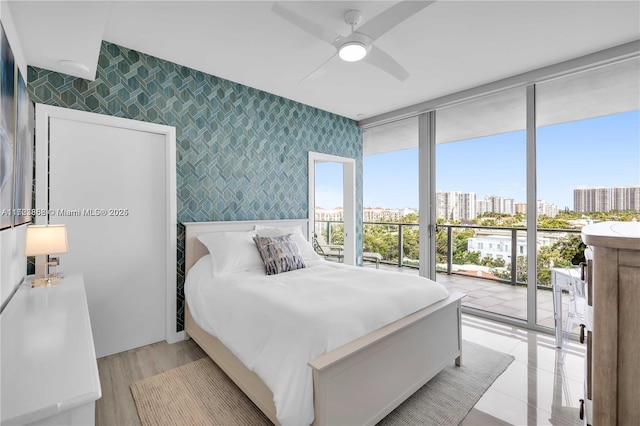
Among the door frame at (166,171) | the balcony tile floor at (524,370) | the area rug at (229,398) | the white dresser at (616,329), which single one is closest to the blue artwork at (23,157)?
the door frame at (166,171)

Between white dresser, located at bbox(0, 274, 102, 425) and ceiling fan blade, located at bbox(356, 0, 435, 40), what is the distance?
2169mm

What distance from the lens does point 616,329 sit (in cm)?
92

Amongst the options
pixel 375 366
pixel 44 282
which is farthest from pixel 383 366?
pixel 44 282

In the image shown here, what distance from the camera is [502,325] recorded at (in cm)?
346

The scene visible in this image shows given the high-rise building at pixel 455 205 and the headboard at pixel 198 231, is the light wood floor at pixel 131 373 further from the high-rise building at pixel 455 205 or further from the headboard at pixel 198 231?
the high-rise building at pixel 455 205

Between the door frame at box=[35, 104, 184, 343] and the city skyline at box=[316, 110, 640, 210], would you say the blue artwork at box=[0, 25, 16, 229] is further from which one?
the city skyline at box=[316, 110, 640, 210]

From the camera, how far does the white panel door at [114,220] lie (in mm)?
2551

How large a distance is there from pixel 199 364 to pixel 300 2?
291 cm

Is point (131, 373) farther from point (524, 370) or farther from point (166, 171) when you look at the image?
point (524, 370)

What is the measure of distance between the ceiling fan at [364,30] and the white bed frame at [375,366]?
1874 millimetres

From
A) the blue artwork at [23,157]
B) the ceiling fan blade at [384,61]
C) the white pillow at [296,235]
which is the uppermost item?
the ceiling fan blade at [384,61]

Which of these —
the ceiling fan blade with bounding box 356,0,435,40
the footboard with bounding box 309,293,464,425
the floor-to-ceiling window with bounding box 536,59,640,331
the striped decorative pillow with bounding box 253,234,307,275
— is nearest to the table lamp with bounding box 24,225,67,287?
the striped decorative pillow with bounding box 253,234,307,275

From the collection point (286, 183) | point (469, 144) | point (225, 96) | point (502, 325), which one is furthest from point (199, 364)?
Answer: point (469, 144)

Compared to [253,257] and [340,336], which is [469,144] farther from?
[340,336]
